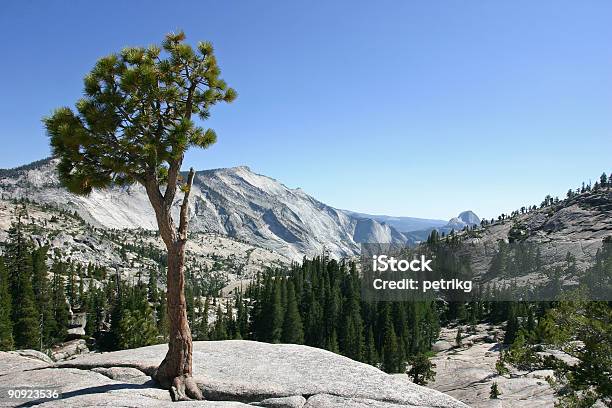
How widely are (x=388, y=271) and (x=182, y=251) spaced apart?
16382 centimetres

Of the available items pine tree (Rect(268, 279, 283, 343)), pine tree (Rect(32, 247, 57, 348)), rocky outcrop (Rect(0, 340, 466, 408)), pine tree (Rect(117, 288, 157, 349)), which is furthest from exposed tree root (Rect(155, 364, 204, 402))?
pine tree (Rect(268, 279, 283, 343))

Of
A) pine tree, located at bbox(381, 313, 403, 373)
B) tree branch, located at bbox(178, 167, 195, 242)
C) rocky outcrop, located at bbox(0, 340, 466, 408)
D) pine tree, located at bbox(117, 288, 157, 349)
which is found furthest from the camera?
pine tree, located at bbox(381, 313, 403, 373)

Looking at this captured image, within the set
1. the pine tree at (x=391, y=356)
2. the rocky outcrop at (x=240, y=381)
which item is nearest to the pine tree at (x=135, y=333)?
the rocky outcrop at (x=240, y=381)

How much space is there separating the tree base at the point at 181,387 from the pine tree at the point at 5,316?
5826 centimetres

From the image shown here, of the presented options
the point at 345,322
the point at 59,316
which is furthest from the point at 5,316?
the point at 345,322

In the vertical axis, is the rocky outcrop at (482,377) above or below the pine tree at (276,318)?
below

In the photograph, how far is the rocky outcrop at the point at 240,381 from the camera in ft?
54.4

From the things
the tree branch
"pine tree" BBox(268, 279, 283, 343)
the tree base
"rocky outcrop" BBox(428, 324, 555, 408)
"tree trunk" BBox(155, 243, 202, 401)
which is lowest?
"rocky outcrop" BBox(428, 324, 555, 408)

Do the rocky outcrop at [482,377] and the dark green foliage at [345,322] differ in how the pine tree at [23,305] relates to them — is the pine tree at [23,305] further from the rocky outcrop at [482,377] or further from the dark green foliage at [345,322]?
the rocky outcrop at [482,377]

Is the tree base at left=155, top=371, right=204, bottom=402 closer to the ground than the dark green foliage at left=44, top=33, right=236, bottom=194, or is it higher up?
closer to the ground

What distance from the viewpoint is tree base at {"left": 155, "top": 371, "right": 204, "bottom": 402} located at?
683 inches

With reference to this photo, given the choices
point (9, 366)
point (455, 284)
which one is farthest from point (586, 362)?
point (455, 284)

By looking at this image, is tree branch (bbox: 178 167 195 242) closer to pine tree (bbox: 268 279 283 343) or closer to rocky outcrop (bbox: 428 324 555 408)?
rocky outcrop (bbox: 428 324 555 408)

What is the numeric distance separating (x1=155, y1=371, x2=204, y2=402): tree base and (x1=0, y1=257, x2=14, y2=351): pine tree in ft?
191
